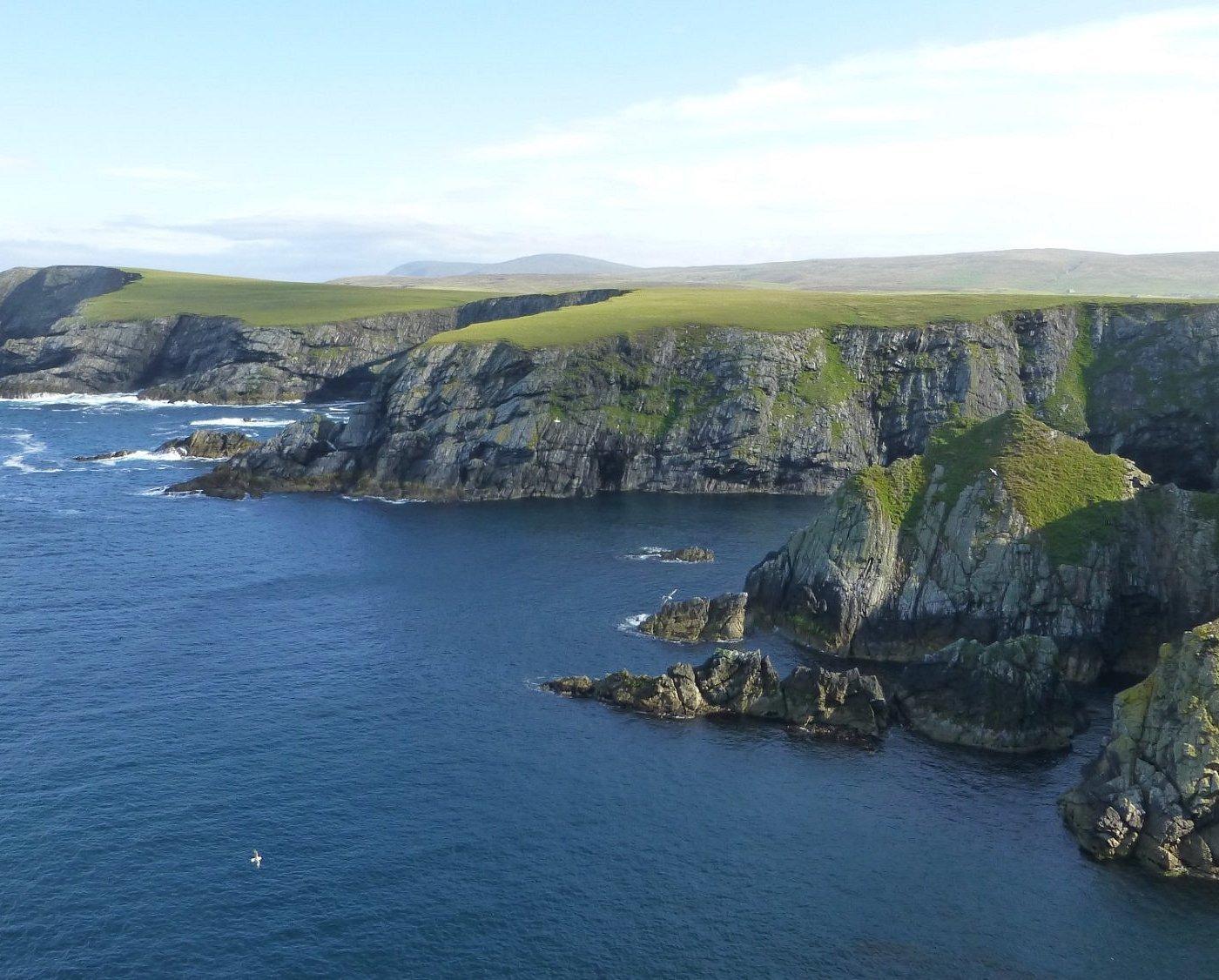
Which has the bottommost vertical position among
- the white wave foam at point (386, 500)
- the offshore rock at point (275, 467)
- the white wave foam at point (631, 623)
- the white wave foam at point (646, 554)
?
the white wave foam at point (631, 623)

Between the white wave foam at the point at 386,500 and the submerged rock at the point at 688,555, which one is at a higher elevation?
the white wave foam at the point at 386,500

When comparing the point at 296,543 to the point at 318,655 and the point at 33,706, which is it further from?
the point at 33,706

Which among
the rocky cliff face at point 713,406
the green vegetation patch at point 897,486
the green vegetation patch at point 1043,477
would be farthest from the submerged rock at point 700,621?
the rocky cliff face at point 713,406

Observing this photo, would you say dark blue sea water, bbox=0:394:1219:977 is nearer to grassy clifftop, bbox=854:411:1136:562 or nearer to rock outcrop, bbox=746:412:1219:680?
rock outcrop, bbox=746:412:1219:680

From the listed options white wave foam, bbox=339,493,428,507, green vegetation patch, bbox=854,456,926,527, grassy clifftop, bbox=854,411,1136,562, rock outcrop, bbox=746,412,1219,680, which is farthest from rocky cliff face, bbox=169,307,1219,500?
rock outcrop, bbox=746,412,1219,680

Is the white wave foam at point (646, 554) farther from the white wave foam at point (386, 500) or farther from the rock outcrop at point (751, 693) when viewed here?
the white wave foam at point (386, 500)

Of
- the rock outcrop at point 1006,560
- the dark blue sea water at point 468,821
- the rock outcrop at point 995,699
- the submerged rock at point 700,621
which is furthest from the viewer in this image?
the submerged rock at point 700,621
